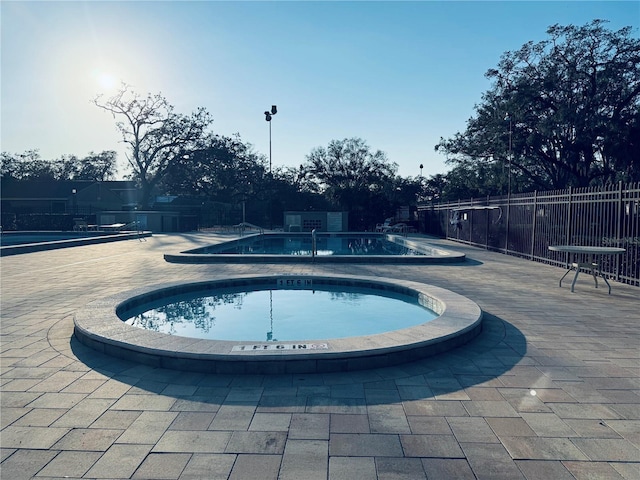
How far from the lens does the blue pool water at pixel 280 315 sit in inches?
232

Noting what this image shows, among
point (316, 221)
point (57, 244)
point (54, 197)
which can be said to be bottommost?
point (57, 244)

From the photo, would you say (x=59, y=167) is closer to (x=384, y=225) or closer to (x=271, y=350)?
(x=384, y=225)

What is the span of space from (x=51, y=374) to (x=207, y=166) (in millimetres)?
39033

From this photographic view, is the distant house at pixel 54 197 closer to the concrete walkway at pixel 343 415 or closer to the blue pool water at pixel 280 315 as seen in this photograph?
the blue pool water at pixel 280 315

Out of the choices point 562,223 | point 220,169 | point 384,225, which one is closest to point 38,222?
point 220,169

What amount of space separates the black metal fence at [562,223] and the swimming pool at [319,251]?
7.53ft

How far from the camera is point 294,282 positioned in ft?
28.8

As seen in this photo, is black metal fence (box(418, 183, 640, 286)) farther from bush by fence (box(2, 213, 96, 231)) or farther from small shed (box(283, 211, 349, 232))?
bush by fence (box(2, 213, 96, 231))

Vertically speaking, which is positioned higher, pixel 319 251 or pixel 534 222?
pixel 534 222

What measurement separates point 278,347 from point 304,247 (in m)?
16.0

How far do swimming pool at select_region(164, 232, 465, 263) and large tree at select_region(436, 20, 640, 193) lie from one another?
7.65 metres

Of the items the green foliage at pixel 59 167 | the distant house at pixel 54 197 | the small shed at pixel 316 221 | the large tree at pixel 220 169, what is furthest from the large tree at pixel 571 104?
the green foliage at pixel 59 167

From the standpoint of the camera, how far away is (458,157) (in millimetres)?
29125

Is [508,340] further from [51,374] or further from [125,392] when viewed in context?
[51,374]
